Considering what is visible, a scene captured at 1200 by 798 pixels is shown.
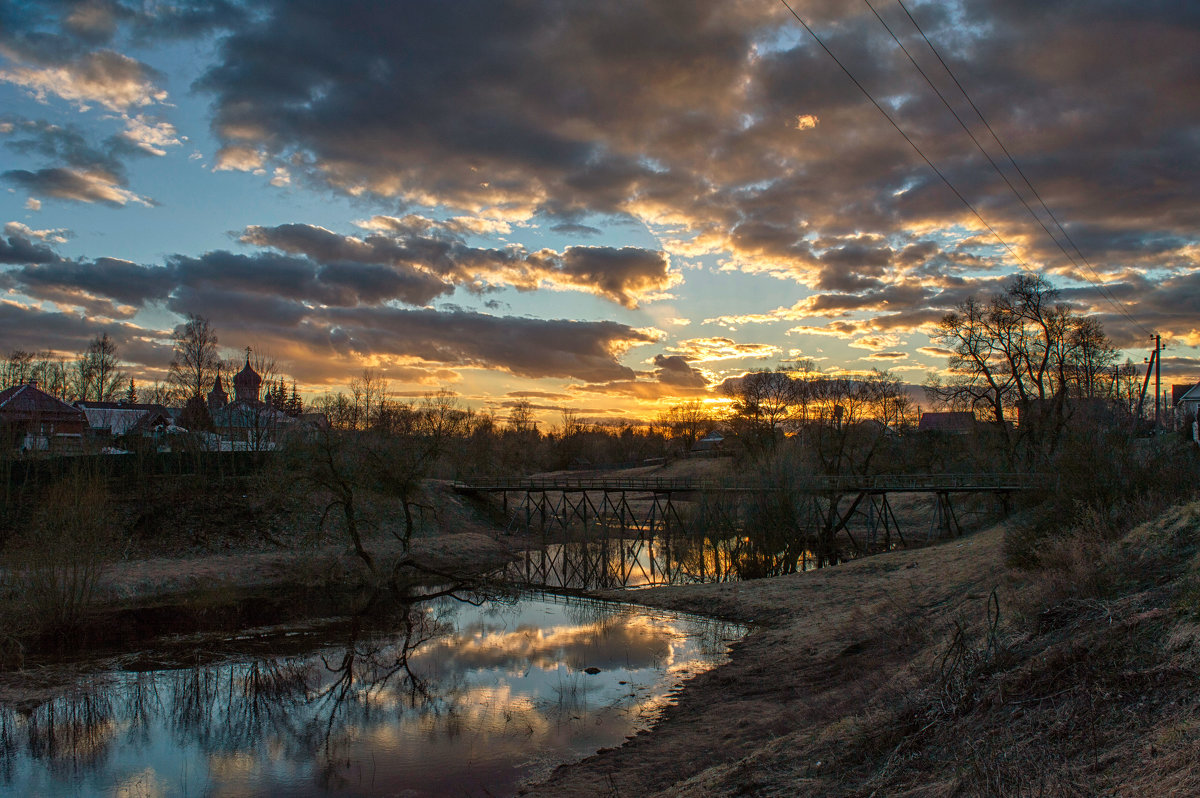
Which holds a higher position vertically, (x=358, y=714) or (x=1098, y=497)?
(x=1098, y=497)

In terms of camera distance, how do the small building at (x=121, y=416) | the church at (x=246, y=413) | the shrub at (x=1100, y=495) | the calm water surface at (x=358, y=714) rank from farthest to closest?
the small building at (x=121, y=416) < the church at (x=246, y=413) < the shrub at (x=1100, y=495) < the calm water surface at (x=358, y=714)

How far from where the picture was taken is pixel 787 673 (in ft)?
48.2

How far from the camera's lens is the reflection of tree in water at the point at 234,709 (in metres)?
12.3

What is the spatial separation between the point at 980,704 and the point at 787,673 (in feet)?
23.8

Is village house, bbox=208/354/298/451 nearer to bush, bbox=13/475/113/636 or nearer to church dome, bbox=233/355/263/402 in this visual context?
church dome, bbox=233/355/263/402

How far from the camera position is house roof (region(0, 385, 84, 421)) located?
50938mm

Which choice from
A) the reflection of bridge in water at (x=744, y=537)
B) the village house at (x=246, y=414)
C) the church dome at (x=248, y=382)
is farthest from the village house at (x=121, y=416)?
the reflection of bridge in water at (x=744, y=537)

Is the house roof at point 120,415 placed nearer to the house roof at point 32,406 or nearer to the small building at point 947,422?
the house roof at point 32,406

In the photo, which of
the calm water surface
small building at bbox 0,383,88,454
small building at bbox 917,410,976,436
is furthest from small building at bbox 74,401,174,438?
small building at bbox 917,410,976,436

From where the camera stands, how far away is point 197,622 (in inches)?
885

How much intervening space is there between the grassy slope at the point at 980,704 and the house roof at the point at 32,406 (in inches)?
2130

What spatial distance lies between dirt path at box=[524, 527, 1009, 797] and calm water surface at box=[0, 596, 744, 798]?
2.85 feet

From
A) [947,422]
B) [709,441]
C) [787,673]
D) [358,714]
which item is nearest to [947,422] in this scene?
[947,422]

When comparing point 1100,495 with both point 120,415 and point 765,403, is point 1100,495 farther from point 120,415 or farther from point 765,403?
point 120,415
